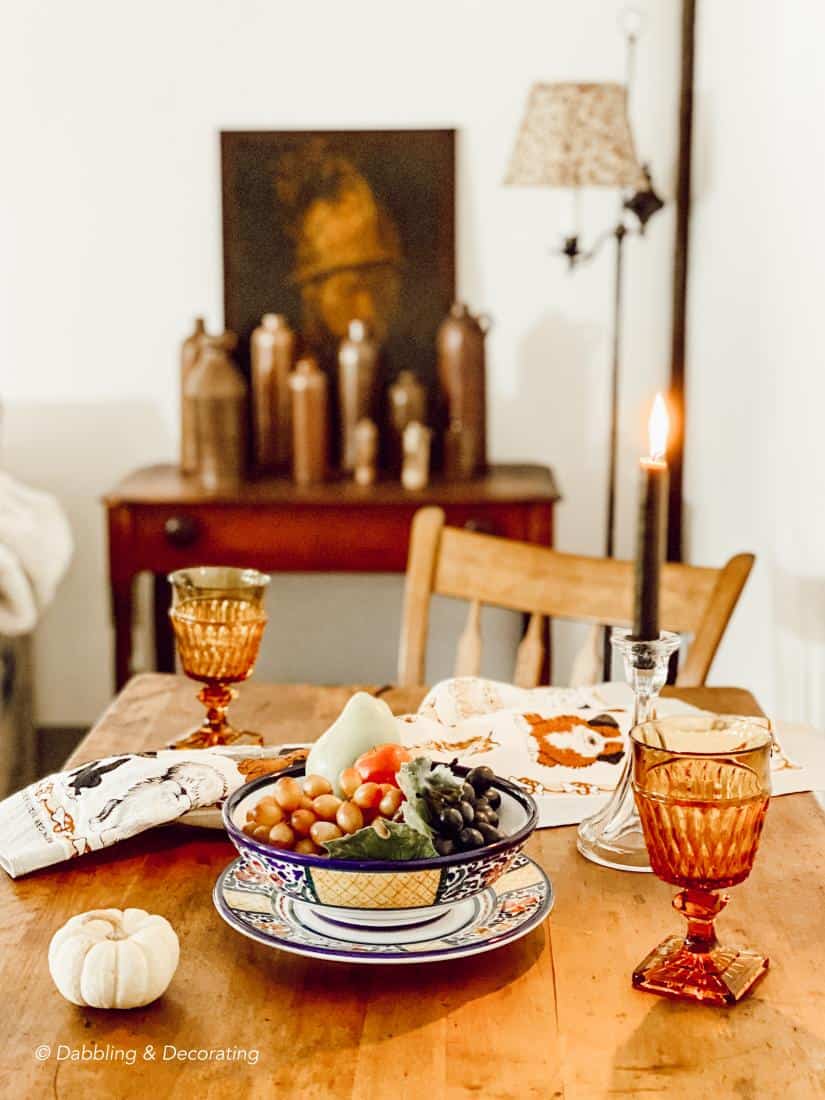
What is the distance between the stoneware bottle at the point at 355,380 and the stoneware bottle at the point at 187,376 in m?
0.31

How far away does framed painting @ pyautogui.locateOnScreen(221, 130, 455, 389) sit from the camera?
3230 mm

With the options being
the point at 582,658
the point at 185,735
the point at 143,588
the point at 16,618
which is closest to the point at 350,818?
the point at 185,735

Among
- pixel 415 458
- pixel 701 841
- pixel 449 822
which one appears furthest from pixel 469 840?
pixel 415 458

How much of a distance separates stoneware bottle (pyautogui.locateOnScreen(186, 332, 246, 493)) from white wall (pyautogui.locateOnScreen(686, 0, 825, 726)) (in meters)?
0.95

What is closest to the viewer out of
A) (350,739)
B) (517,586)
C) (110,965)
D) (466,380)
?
(110,965)

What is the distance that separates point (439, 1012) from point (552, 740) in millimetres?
491

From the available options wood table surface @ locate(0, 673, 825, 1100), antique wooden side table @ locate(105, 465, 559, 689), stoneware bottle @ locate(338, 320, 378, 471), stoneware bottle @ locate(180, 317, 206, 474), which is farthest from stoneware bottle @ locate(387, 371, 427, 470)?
wood table surface @ locate(0, 673, 825, 1100)

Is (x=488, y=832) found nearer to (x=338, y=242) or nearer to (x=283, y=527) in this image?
(x=283, y=527)

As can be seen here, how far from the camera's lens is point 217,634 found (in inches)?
52.2

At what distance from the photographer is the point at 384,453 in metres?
3.21

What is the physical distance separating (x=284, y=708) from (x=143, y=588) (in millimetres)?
1961

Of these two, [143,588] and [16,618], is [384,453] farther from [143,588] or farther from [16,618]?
[16,618]

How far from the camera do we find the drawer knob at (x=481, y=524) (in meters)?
2.82

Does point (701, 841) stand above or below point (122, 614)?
above
